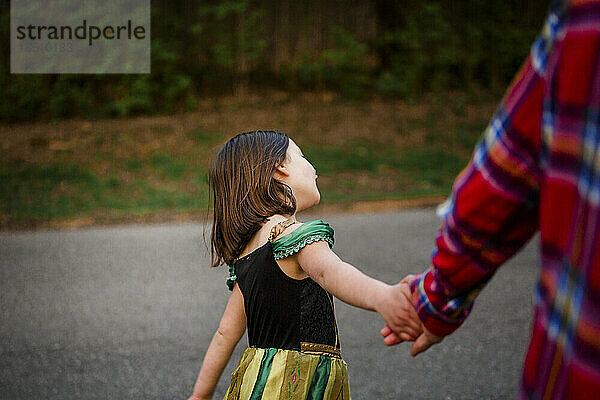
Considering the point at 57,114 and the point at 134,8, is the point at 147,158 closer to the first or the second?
the point at 57,114

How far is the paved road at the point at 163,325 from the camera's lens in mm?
3311

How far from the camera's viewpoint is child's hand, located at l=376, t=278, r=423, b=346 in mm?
1395

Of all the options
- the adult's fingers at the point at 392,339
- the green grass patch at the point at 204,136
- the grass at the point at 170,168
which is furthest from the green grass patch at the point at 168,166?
the adult's fingers at the point at 392,339

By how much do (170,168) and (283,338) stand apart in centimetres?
855

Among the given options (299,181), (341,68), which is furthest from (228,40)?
(299,181)

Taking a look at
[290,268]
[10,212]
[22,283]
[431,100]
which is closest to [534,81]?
[290,268]

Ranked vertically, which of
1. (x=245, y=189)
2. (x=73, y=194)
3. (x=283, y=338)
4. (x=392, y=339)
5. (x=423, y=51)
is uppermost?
(x=423, y=51)

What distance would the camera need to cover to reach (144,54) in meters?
12.5

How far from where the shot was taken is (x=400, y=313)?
1410 mm

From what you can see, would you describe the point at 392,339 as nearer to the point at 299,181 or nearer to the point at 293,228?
the point at 293,228

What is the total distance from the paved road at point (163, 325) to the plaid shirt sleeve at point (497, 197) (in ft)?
6.79

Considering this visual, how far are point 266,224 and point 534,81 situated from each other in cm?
105

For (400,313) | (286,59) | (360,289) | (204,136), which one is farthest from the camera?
(286,59)

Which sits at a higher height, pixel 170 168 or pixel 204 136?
pixel 204 136
